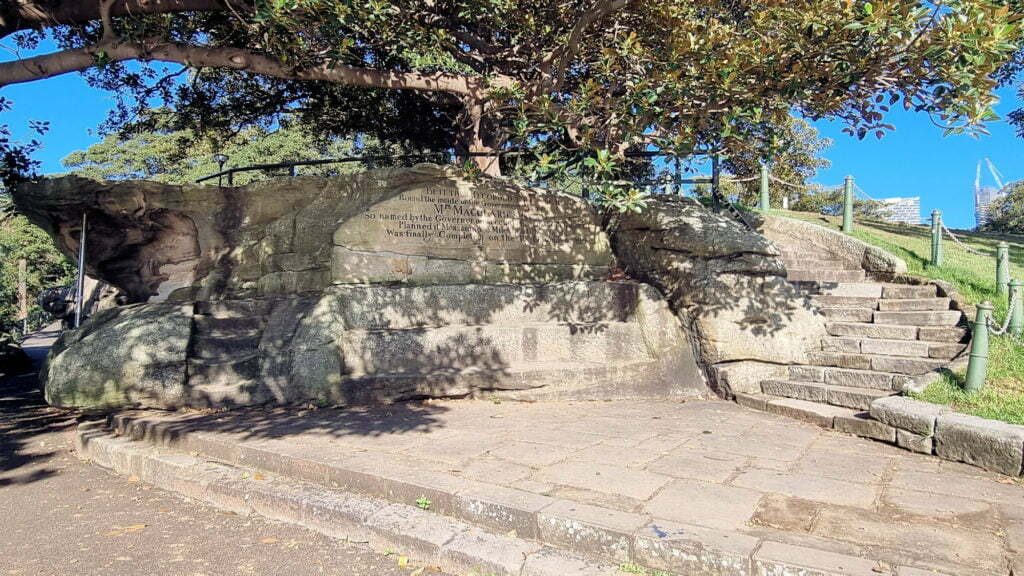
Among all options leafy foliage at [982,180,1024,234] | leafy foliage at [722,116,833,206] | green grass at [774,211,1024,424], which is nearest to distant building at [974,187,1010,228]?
leafy foliage at [982,180,1024,234]

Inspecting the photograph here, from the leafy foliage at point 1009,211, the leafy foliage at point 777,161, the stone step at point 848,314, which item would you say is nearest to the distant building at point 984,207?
the leafy foliage at point 1009,211

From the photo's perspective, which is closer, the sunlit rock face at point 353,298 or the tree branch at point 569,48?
the sunlit rock face at point 353,298

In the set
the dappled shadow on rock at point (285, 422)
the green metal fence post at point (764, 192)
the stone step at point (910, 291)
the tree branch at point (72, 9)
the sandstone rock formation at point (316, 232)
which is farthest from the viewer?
the green metal fence post at point (764, 192)

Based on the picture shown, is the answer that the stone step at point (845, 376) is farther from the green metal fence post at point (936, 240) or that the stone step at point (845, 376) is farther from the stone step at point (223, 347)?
the stone step at point (223, 347)

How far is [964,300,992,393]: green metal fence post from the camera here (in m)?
5.16

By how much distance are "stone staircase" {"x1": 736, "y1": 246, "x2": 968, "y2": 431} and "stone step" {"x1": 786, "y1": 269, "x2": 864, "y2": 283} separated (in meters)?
0.36

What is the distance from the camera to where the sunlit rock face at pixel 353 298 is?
592 cm

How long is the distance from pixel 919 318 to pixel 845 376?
5.24ft

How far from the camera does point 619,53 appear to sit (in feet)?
22.5

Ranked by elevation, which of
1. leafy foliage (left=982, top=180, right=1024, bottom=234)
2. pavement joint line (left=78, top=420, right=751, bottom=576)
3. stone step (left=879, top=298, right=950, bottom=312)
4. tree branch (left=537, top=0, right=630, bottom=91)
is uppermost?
leafy foliage (left=982, top=180, right=1024, bottom=234)

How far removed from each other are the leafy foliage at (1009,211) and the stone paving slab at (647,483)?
117 feet

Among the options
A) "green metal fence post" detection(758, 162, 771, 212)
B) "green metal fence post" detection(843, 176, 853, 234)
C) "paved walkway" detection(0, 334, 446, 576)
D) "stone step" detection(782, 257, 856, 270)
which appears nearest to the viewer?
"paved walkway" detection(0, 334, 446, 576)

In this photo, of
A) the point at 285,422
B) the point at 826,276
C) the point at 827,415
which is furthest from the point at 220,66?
the point at 826,276

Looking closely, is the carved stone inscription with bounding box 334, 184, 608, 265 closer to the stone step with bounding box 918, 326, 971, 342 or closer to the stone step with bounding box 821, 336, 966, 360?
the stone step with bounding box 821, 336, 966, 360
